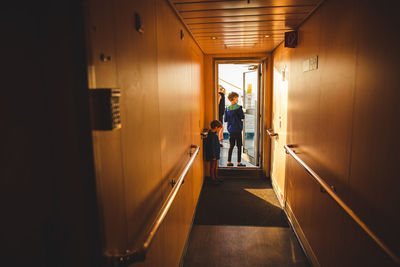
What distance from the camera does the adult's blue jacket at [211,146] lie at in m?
4.61

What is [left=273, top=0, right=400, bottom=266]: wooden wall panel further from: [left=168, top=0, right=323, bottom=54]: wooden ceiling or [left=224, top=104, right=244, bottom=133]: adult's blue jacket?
[left=224, top=104, right=244, bottom=133]: adult's blue jacket

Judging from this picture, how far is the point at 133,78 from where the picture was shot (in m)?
1.25

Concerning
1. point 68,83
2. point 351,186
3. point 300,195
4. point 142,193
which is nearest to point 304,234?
point 300,195

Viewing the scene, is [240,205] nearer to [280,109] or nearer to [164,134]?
[280,109]

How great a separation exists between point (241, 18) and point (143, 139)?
1920 millimetres

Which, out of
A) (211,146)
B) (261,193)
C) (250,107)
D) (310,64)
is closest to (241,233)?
(261,193)

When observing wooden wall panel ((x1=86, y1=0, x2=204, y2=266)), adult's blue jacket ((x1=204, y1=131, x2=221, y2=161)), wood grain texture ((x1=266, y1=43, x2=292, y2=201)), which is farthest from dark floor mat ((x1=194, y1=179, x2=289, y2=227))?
wooden wall panel ((x1=86, y1=0, x2=204, y2=266))

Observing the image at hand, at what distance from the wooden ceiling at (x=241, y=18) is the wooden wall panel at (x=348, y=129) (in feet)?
0.68

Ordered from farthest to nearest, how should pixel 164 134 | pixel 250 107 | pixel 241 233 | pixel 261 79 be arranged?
pixel 250 107
pixel 261 79
pixel 241 233
pixel 164 134

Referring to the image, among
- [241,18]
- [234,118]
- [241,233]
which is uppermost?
[241,18]

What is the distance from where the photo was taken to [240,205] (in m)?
3.95

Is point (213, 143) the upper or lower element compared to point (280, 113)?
lower

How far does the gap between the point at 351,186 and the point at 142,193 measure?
1.36m

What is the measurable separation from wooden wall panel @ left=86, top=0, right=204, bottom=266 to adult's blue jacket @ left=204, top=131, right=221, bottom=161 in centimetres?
225
